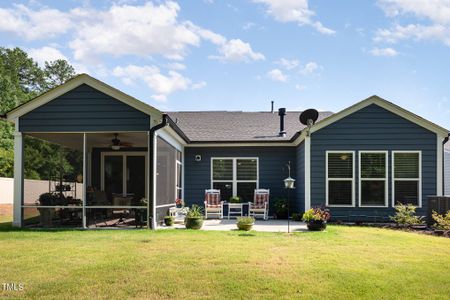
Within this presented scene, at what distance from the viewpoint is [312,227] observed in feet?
35.3

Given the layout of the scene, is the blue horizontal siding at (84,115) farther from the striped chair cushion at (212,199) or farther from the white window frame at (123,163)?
the white window frame at (123,163)

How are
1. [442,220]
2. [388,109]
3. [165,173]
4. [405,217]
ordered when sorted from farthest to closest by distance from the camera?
[388,109] < [165,173] < [405,217] < [442,220]

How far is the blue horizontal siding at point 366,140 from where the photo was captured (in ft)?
42.4

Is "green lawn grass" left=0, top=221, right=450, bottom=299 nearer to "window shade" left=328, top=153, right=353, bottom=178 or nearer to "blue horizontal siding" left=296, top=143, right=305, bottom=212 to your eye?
"window shade" left=328, top=153, right=353, bottom=178

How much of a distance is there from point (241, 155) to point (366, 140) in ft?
13.7

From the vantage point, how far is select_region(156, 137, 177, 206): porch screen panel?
11.4 meters

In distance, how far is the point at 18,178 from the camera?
1106cm

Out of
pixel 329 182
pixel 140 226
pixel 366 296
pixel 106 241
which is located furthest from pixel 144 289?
pixel 329 182

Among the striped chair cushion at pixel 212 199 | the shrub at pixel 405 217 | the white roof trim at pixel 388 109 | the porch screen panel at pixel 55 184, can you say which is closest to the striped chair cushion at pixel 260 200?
the striped chair cushion at pixel 212 199

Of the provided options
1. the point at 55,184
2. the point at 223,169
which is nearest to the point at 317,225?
the point at 223,169

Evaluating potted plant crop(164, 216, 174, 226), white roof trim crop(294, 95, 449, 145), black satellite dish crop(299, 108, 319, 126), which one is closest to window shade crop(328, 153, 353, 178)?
white roof trim crop(294, 95, 449, 145)

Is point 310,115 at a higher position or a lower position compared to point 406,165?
higher

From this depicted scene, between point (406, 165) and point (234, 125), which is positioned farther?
point (234, 125)

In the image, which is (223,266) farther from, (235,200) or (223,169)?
(223,169)
